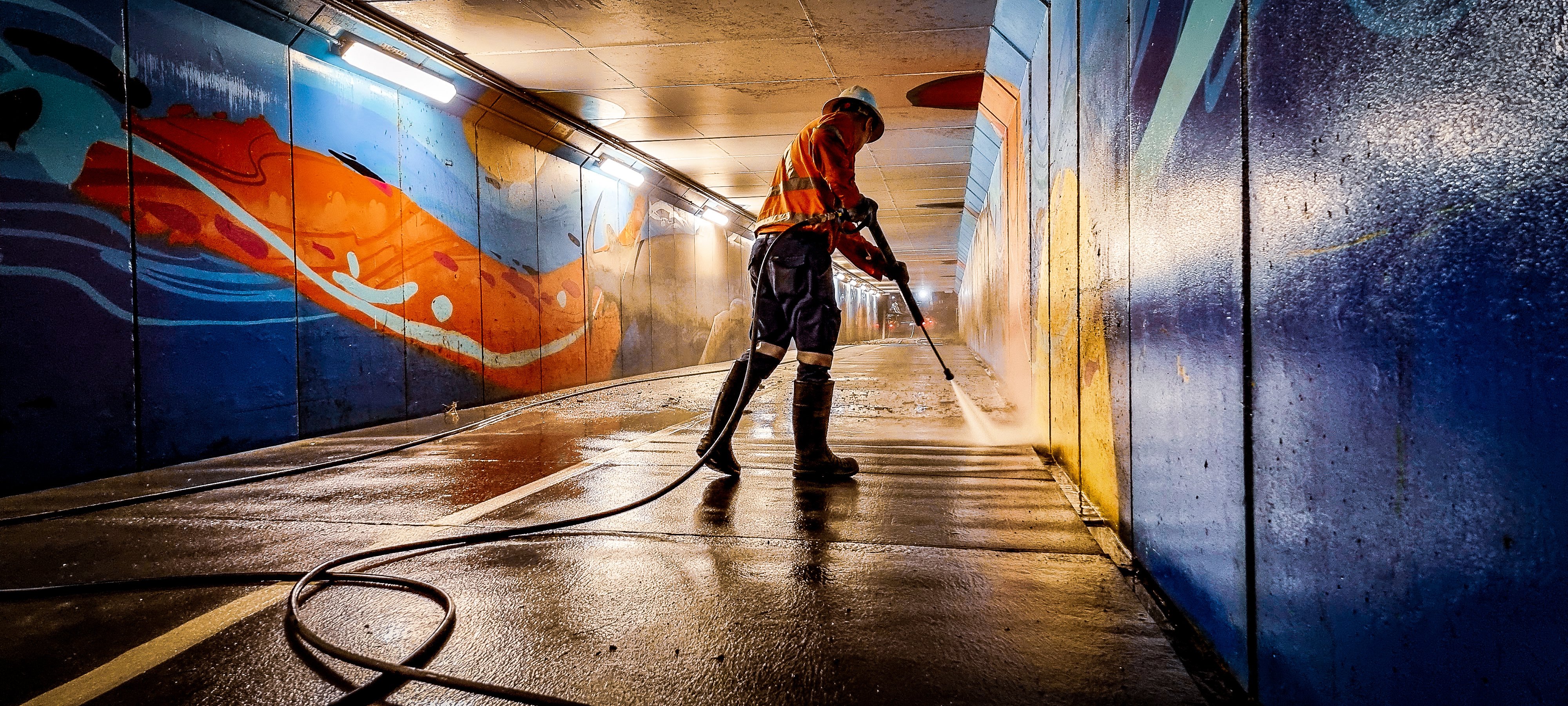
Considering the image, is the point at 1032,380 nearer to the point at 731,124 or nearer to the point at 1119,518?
the point at 1119,518

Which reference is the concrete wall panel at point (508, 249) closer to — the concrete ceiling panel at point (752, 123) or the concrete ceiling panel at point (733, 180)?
the concrete ceiling panel at point (752, 123)

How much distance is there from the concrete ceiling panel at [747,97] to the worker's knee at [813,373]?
4.26m

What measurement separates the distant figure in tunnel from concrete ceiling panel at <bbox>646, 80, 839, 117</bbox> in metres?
3.66

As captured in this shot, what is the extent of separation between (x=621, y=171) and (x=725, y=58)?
4384 millimetres

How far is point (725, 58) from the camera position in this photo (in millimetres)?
6184

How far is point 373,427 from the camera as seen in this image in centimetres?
576

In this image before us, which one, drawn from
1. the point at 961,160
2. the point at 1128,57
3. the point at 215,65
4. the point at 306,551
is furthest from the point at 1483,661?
the point at 961,160

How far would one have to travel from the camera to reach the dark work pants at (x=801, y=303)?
3.32m

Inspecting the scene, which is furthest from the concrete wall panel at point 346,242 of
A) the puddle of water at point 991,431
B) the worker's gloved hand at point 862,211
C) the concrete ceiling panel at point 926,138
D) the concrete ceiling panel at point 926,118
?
the concrete ceiling panel at point 926,138

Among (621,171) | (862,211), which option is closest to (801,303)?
(862,211)

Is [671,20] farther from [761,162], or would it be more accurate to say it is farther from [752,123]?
[761,162]

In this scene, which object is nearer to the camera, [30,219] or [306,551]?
[306,551]

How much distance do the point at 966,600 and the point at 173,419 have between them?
15.6ft

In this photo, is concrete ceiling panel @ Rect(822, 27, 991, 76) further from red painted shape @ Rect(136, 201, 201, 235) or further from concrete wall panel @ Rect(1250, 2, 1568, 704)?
concrete wall panel @ Rect(1250, 2, 1568, 704)
